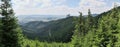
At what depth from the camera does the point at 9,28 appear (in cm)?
3588

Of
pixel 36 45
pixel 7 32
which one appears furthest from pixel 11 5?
pixel 36 45

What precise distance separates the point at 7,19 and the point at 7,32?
5.53ft

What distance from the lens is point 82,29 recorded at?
8100 centimetres

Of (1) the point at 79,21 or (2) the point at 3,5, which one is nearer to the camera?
(2) the point at 3,5

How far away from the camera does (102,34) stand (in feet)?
150

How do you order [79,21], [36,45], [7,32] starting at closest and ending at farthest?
[7,32], [79,21], [36,45]

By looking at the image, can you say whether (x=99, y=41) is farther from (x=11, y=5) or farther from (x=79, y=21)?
(x=79, y=21)

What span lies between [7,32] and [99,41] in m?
16.1

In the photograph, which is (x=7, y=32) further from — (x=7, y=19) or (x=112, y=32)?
(x=112, y=32)

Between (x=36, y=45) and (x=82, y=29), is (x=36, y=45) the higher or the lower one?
the lower one

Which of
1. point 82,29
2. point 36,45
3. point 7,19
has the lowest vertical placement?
point 36,45

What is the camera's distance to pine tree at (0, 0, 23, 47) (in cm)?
3569

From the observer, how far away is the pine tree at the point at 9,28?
1405 inches

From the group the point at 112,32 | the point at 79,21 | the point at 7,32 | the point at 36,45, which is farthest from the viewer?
the point at 36,45
